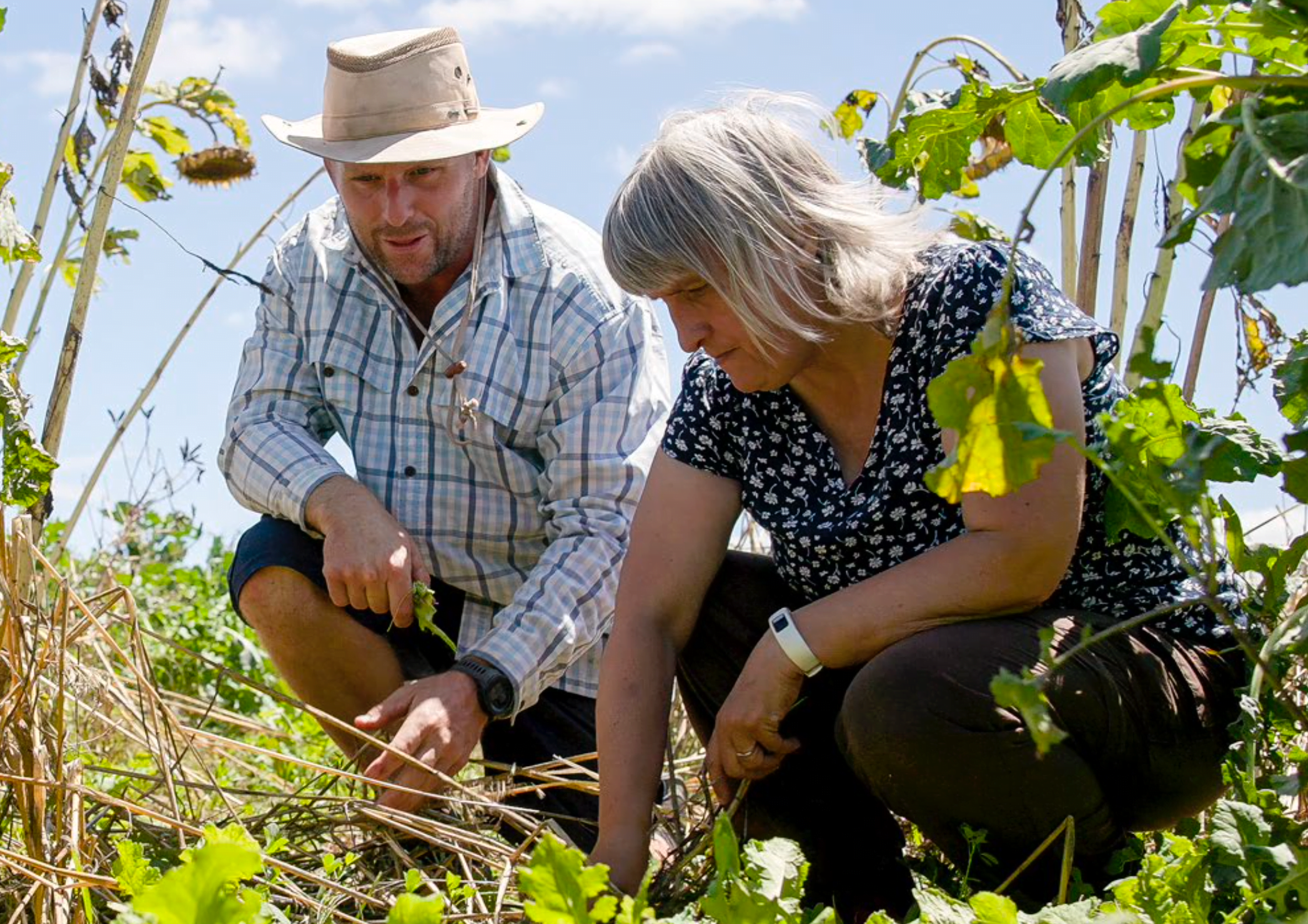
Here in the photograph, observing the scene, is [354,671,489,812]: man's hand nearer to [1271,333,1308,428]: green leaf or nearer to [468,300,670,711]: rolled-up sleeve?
[468,300,670,711]: rolled-up sleeve

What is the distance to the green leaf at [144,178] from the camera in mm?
3312

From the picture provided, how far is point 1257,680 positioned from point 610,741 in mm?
872

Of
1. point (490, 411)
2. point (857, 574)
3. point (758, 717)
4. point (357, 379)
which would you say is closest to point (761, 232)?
point (857, 574)

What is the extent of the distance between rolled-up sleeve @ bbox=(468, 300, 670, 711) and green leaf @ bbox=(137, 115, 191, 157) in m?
0.98

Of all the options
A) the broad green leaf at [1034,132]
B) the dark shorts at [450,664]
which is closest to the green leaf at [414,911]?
the broad green leaf at [1034,132]

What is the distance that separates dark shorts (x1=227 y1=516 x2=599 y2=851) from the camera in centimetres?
288

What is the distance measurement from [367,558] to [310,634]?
11.2 inches

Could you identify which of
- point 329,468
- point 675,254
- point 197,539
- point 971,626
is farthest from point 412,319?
point 197,539

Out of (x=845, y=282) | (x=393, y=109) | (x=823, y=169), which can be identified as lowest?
(x=845, y=282)

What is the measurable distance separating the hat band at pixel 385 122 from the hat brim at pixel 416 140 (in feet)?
0.04

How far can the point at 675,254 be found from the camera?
210cm

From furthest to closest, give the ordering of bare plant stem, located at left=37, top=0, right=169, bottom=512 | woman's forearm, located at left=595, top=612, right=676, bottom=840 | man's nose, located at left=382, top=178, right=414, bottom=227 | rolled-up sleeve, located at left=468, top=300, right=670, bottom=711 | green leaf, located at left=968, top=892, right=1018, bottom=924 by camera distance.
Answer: man's nose, located at left=382, top=178, right=414, bottom=227
rolled-up sleeve, located at left=468, top=300, right=670, bottom=711
bare plant stem, located at left=37, top=0, right=169, bottom=512
woman's forearm, located at left=595, top=612, right=676, bottom=840
green leaf, located at left=968, top=892, right=1018, bottom=924

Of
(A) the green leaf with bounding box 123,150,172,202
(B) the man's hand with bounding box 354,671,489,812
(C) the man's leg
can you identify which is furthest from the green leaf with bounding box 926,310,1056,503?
(A) the green leaf with bounding box 123,150,172,202

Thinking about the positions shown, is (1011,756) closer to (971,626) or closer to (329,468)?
(971,626)
